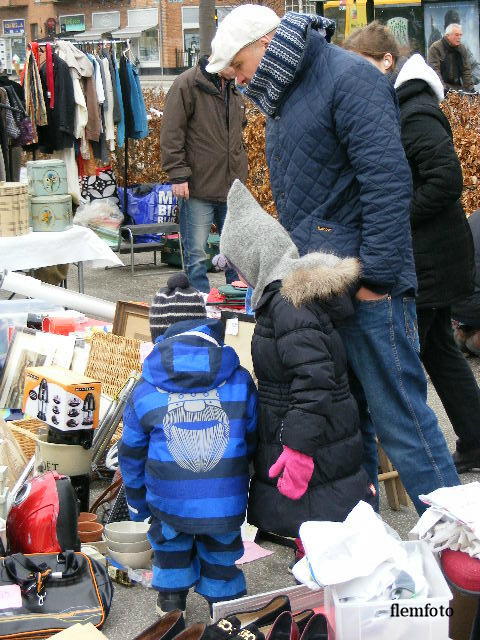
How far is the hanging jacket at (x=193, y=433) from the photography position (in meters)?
3.22

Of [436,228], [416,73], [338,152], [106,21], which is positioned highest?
[416,73]

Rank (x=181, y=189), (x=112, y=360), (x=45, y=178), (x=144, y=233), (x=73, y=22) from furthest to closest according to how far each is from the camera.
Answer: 1. (x=73, y=22)
2. (x=144, y=233)
3. (x=181, y=189)
4. (x=45, y=178)
5. (x=112, y=360)

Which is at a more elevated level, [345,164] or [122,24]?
[345,164]

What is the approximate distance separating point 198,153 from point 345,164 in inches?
165

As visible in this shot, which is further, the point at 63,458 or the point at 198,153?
the point at 198,153

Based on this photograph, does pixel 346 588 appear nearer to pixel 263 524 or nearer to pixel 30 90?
pixel 263 524

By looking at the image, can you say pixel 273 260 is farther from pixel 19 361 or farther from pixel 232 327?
pixel 19 361

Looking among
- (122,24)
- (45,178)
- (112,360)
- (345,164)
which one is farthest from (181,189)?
(122,24)

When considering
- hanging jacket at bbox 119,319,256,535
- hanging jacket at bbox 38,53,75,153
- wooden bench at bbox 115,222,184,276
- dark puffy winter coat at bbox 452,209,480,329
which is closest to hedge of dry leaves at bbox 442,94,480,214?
dark puffy winter coat at bbox 452,209,480,329

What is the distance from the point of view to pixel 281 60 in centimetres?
318

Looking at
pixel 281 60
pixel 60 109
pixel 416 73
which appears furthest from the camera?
pixel 60 109

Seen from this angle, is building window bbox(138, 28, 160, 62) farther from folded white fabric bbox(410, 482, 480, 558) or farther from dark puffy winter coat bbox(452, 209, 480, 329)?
folded white fabric bbox(410, 482, 480, 558)

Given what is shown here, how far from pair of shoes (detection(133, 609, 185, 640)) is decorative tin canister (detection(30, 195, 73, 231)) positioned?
429 centimetres

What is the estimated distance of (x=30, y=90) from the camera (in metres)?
9.69
